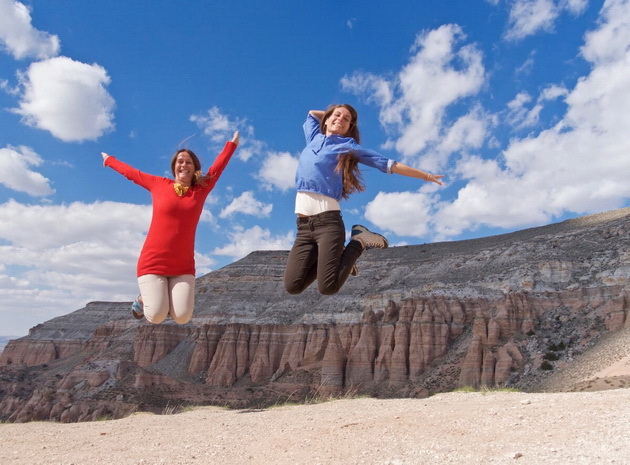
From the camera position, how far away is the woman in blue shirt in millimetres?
6711

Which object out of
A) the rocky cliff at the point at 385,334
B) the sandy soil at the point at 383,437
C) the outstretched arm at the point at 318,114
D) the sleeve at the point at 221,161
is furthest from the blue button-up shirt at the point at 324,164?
the rocky cliff at the point at 385,334

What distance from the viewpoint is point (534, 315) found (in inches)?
2098

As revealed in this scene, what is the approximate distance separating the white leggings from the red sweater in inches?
4.0

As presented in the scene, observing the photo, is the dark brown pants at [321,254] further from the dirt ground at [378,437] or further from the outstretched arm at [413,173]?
the dirt ground at [378,437]

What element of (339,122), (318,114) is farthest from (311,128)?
(339,122)

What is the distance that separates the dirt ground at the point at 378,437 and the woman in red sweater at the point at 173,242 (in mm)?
2637

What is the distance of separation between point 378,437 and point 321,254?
3020mm

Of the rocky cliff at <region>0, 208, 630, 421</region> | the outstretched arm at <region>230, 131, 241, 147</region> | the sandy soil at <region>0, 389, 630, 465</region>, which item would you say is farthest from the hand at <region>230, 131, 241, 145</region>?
the rocky cliff at <region>0, 208, 630, 421</region>

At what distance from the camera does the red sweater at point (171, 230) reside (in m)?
6.68

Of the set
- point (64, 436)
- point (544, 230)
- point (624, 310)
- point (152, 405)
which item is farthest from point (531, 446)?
point (544, 230)

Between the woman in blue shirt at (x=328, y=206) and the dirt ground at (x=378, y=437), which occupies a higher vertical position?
the woman in blue shirt at (x=328, y=206)

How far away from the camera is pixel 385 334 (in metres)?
61.7

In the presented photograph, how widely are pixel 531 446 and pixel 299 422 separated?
15.2ft

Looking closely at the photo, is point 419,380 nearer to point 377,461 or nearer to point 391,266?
point 391,266
